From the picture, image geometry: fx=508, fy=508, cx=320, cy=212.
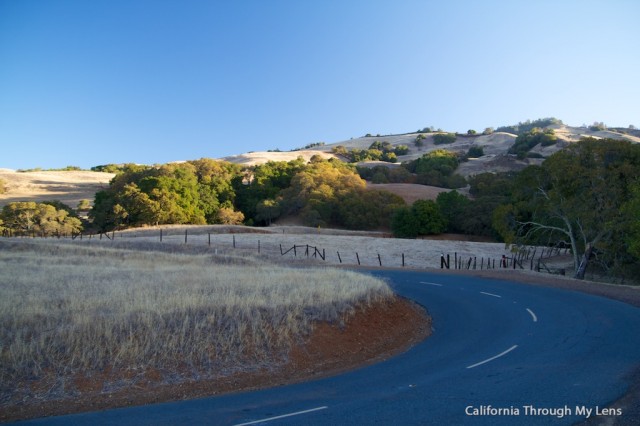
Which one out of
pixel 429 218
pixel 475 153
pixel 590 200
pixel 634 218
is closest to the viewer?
pixel 634 218

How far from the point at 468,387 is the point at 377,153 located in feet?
498

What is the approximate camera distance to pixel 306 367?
11.1 m

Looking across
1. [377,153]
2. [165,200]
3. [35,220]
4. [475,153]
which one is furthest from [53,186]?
[475,153]

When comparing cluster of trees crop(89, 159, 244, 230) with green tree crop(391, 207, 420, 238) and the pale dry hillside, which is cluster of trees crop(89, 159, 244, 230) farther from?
the pale dry hillside

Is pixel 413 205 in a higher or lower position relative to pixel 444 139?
lower

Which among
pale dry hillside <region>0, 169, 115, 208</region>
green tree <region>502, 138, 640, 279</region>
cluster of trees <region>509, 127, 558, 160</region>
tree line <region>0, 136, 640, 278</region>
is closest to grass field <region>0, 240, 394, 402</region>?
green tree <region>502, 138, 640, 279</region>

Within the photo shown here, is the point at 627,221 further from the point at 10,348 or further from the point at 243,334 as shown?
the point at 10,348

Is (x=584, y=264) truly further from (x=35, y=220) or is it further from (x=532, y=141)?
(x=532, y=141)

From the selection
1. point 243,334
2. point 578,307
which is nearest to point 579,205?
point 578,307

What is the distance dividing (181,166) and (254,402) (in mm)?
79143

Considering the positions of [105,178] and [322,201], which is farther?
[105,178]

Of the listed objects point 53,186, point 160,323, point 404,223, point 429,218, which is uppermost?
point 53,186

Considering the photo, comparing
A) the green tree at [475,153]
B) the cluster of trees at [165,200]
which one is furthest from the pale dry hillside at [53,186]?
the green tree at [475,153]

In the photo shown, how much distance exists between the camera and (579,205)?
29453mm
